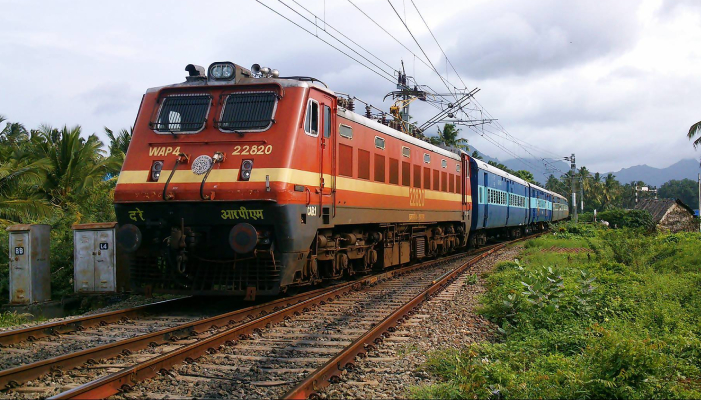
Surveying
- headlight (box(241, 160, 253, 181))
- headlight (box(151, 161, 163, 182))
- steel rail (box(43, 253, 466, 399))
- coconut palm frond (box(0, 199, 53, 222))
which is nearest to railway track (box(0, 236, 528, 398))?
steel rail (box(43, 253, 466, 399))

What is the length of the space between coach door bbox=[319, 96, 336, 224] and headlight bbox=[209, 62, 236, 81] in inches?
60.7

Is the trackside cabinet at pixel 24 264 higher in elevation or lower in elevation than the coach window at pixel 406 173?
lower

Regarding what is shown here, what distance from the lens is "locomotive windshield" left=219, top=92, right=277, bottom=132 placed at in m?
8.69

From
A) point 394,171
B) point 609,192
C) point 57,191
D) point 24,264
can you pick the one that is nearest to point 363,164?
point 394,171

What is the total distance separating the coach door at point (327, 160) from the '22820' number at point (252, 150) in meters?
1.15

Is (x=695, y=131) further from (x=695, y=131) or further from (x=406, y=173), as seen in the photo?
(x=406, y=173)

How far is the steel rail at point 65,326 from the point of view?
6582mm

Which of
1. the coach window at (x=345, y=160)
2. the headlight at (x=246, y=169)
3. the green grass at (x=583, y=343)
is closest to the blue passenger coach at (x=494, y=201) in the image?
the green grass at (x=583, y=343)

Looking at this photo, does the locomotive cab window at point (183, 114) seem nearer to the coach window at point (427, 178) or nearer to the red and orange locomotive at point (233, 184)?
the red and orange locomotive at point (233, 184)

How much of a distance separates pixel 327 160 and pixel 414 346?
409 centimetres

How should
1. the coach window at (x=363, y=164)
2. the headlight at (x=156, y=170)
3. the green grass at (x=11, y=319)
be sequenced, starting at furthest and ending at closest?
the coach window at (x=363, y=164) → the headlight at (x=156, y=170) → the green grass at (x=11, y=319)

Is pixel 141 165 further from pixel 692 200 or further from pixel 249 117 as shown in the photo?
pixel 692 200

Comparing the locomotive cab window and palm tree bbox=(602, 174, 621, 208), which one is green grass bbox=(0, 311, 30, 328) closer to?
the locomotive cab window

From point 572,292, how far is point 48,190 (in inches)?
710
